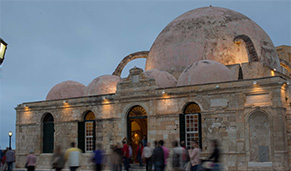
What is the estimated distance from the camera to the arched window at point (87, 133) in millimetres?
22922

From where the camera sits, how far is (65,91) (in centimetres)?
2744

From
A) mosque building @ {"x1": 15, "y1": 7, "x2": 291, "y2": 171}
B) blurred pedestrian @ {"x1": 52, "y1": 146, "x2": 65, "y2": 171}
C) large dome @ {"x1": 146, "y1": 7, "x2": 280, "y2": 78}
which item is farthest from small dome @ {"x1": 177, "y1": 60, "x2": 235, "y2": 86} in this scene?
blurred pedestrian @ {"x1": 52, "y1": 146, "x2": 65, "y2": 171}

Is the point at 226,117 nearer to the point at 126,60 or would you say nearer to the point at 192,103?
the point at 192,103

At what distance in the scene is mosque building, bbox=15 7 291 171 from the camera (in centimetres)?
1814

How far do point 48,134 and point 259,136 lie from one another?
13087 millimetres

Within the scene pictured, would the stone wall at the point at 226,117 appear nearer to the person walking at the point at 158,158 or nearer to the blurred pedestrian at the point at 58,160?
the person walking at the point at 158,158

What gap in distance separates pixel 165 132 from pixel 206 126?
2.27 metres

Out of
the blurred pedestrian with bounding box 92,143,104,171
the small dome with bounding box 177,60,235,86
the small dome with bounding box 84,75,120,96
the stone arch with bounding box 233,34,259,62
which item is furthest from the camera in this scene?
the small dome with bounding box 84,75,120,96

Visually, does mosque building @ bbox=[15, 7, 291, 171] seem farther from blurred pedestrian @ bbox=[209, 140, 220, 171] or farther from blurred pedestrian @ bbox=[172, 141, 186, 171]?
blurred pedestrian @ bbox=[209, 140, 220, 171]

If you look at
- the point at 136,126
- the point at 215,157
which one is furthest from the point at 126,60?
the point at 215,157

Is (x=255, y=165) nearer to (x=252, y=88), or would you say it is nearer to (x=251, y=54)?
(x=252, y=88)

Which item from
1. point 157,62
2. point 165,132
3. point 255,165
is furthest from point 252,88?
point 157,62

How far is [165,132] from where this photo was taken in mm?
20344

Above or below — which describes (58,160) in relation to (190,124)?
below
